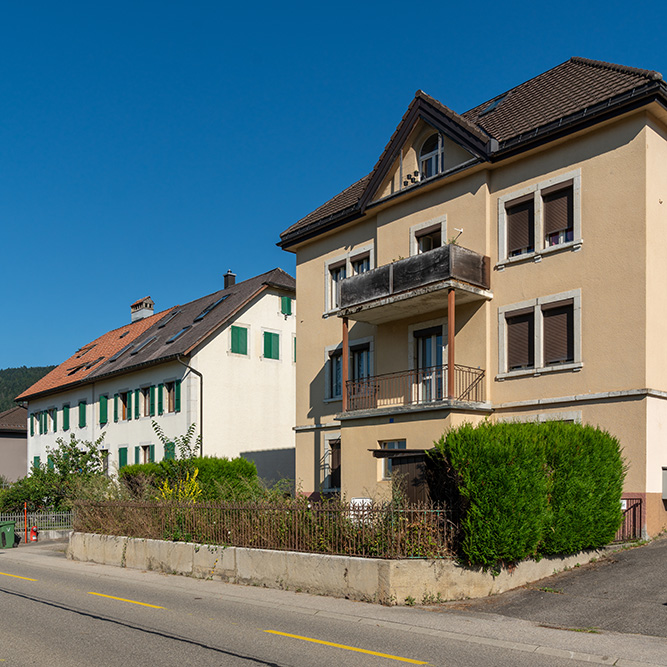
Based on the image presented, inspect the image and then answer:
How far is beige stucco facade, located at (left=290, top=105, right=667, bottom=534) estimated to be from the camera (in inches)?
673

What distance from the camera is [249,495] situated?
16266mm

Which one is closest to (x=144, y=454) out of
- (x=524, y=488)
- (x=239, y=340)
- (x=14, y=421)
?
(x=239, y=340)

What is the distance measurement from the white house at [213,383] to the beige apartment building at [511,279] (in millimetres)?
9537

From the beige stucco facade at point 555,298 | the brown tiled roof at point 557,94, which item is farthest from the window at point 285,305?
the brown tiled roof at point 557,94

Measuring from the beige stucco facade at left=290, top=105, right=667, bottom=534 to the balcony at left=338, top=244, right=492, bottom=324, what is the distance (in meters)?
0.13

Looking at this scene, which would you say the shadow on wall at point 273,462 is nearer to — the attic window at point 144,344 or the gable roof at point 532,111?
→ the attic window at point 144,344

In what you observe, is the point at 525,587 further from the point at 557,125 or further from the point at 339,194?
the point at 339,194

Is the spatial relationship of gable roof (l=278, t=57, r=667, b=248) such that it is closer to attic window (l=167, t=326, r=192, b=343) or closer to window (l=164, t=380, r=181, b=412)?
window (l=164, t=380, r=181, b=412)

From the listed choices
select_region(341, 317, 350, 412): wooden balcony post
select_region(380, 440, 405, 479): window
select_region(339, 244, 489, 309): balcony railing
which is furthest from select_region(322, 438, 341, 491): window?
select_region(339, 244, 489, 309): balcony railing

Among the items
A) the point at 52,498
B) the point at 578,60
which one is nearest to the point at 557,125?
the point at 578,60

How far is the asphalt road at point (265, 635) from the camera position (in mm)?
8367

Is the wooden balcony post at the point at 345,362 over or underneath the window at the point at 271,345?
underneath

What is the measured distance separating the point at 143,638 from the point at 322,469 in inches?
632

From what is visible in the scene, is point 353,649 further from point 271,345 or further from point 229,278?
point 229,278
